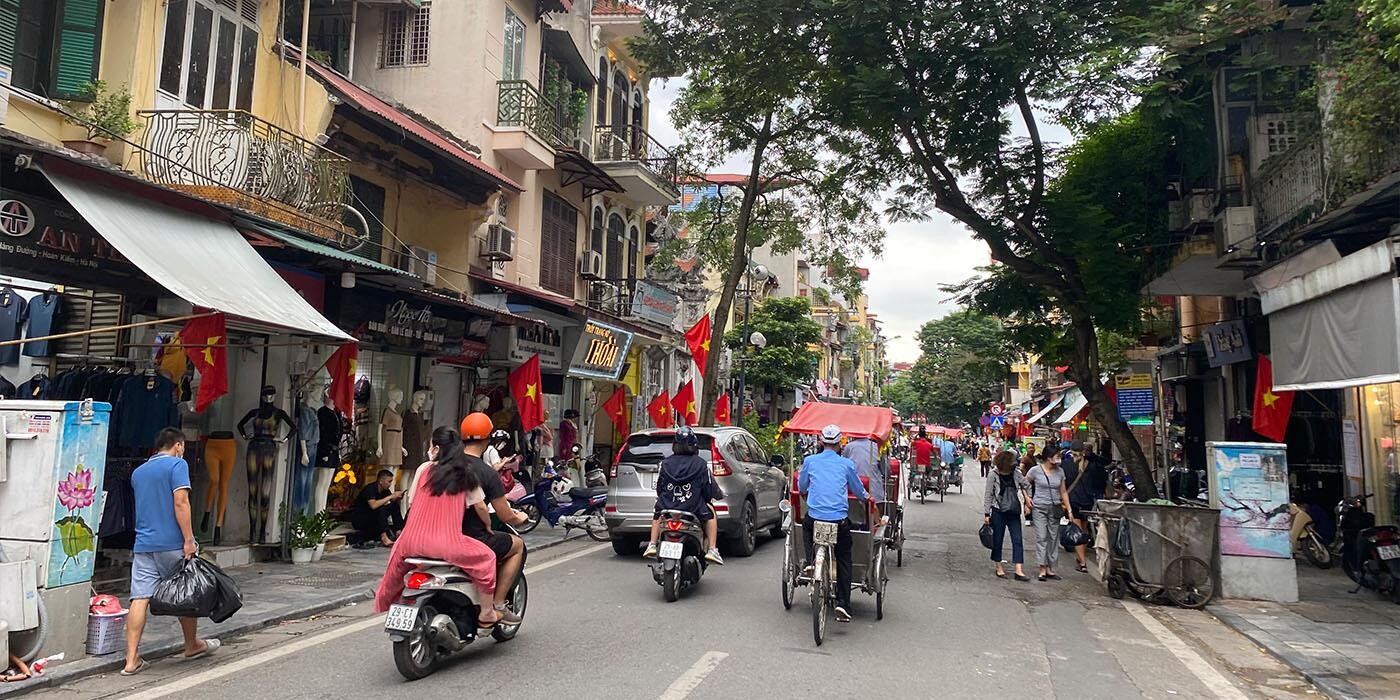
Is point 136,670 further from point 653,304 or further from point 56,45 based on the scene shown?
point 653,304

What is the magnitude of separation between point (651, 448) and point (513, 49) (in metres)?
9.68

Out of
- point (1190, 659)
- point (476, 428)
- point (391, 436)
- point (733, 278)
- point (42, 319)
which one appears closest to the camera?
point (476, 428)

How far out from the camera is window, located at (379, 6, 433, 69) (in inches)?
645

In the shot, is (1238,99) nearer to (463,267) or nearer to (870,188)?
(870,188)

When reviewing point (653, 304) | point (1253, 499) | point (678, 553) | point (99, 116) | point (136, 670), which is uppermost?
point (653, 304)

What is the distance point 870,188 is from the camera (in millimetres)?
16125

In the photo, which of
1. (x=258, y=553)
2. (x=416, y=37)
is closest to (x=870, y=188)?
(x=416, y=37)

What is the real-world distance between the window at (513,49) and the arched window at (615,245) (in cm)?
530

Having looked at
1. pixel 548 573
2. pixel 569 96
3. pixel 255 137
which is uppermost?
pixel 569 96

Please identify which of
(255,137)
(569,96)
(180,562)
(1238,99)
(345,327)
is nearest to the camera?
(180,562)

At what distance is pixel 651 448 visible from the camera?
11875mm

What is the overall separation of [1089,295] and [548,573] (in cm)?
871

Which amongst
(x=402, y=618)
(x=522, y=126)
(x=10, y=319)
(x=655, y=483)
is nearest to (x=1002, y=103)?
(x=655, y=483)

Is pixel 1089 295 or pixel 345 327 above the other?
pixel 1089 295
